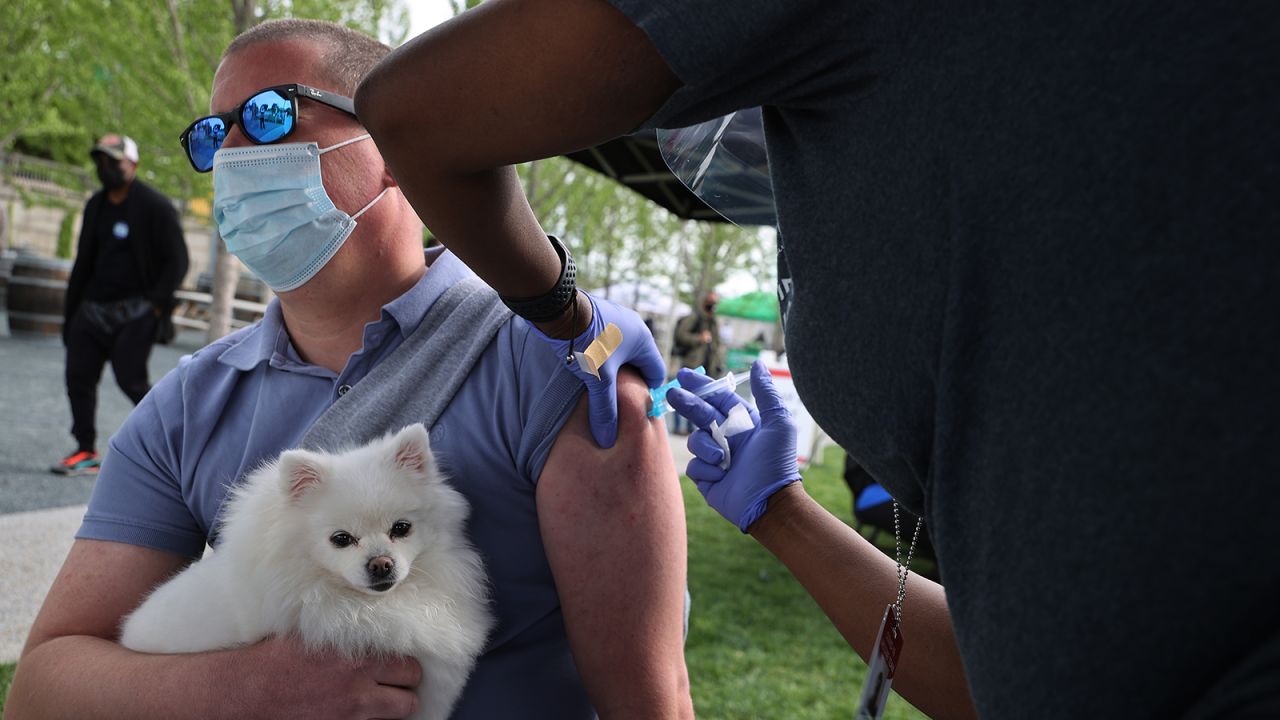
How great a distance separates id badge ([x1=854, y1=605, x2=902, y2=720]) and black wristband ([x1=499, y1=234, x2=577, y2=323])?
78 cm

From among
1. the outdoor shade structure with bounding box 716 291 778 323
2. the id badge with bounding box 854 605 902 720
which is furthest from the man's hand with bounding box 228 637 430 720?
the outdoor shade structure with bounding box 716 291 778 323

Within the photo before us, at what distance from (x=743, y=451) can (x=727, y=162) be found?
1.91ft

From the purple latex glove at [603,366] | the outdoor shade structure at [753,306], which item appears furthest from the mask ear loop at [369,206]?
the outdoor shade structure at [753,306]

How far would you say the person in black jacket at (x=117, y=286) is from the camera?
714 cm

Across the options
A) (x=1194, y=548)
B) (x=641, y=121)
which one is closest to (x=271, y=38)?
(x=641, y=121)

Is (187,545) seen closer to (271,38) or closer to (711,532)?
(271,38)

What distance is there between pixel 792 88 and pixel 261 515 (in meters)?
1.33

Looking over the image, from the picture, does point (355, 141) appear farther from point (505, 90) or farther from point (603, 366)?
point (505, 90)

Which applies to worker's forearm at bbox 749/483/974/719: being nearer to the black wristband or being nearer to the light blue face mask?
the black wristband

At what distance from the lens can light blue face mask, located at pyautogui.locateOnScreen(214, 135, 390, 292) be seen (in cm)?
212

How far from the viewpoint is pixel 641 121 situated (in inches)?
37.4

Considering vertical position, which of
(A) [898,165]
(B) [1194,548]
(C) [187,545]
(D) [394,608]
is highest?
(A) [898,165]

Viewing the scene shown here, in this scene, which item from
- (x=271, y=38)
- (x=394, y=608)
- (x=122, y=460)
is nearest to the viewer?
(x=394, y=608)

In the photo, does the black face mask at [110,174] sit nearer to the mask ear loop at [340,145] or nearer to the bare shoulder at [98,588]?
the mask ear loop at [340,145]
